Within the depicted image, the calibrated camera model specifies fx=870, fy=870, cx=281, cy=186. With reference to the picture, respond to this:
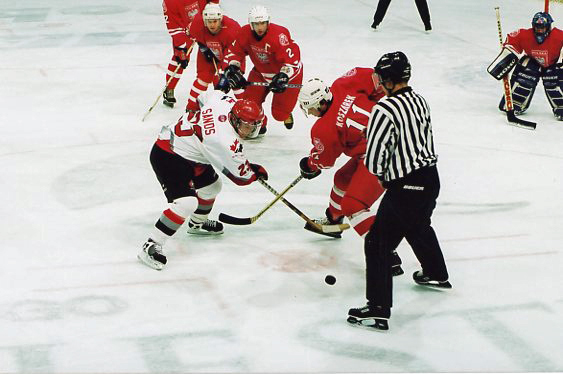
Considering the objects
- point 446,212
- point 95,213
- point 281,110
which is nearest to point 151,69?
point 281,110

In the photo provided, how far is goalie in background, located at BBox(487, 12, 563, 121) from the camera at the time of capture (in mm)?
6754

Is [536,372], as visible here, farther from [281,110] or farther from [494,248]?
[281,110]

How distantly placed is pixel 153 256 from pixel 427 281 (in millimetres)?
1334

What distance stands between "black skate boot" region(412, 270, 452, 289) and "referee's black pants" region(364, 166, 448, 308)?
0.42 m

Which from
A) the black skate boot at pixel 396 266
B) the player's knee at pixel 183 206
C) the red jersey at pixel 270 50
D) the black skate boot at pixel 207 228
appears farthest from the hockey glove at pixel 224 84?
the black skate boot at pixel 396 266

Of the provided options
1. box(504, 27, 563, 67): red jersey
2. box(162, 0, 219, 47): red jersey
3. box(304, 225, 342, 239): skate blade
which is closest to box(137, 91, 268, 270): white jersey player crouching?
box(304, 225, 342, 239): skate blade

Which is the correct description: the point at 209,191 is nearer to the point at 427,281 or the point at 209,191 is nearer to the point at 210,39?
the point at 427,281

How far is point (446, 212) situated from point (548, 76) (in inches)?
94.6

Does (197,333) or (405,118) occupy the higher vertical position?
(405,118)

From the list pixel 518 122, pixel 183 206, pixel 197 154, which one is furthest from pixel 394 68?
pixel 518 122

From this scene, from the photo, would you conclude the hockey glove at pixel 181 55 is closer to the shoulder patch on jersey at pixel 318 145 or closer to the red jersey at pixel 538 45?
the red jersey at pixel 538 45

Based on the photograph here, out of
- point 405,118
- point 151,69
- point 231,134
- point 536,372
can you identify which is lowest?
point 151,69

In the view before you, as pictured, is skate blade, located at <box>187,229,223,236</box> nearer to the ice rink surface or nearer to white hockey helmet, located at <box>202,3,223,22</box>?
the ice rink surface

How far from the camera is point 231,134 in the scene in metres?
Answer: 4.16
